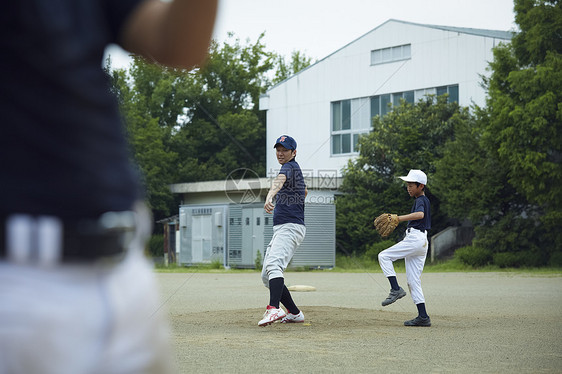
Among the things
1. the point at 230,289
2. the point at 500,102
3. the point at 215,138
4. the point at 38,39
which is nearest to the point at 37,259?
the point at 38,39

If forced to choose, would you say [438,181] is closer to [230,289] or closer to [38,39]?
[230,289]

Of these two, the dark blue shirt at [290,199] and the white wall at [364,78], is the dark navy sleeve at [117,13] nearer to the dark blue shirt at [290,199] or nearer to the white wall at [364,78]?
the dark blue shirt at [290,199]

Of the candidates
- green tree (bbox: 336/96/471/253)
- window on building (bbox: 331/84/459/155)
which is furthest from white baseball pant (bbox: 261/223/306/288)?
window on building (bbox: 331/84/459/155)

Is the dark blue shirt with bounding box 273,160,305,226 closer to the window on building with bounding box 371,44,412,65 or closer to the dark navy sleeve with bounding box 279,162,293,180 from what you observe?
the dark navy sleeve with bounding box 279,162,293,180

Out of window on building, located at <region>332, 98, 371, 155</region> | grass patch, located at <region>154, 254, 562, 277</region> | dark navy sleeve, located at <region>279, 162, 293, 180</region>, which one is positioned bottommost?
grass patch, located at <region>154, 254, 562, 277</region>

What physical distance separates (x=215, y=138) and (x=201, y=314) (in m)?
47.0

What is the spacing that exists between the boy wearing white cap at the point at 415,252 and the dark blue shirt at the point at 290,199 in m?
1.17

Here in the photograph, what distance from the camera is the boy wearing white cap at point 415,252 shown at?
9.70 meters

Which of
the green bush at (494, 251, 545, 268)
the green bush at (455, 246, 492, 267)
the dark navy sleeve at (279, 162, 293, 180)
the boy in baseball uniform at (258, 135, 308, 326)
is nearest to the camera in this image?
the boy in baseball uniform at (258, 135, 308, 326)

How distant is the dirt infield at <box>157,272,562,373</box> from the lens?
6.63m

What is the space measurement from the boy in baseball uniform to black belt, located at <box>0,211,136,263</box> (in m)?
7.39

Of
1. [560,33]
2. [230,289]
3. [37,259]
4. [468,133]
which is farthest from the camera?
[468,133]

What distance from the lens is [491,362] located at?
22.4 feet

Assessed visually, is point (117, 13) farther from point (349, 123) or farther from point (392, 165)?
point (349, 123)
